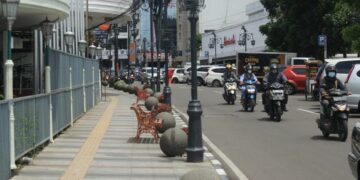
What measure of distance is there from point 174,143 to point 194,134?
736 mm

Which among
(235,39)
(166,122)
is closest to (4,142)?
(166,122)

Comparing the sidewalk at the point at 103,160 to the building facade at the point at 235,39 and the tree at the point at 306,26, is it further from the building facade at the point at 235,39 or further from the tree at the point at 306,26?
the building facade at the point at 235,39

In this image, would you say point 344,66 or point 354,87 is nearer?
point 354,87

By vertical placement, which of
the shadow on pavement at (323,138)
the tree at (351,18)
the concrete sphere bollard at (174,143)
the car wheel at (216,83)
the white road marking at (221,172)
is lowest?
the car wheel at (216,83)

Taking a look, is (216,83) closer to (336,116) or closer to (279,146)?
(336,116)

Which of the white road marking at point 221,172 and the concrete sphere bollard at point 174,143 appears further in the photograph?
the concrete sphere bollard at point 174,143

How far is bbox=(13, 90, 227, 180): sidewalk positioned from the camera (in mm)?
10398


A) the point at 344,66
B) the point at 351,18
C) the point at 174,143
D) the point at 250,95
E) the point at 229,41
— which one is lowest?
the point at 174,143

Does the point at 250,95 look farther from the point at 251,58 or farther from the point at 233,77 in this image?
the point at 251,58

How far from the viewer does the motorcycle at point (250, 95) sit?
24.7m

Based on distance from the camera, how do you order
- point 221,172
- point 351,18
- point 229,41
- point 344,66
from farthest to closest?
point 229,41
point 351,18
point 344,66
point 221,172

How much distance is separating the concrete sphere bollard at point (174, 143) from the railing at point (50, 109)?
2.47 m

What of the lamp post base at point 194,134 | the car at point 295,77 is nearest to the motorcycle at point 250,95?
the car at point 295,77

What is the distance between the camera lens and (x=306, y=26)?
48.6 meters
